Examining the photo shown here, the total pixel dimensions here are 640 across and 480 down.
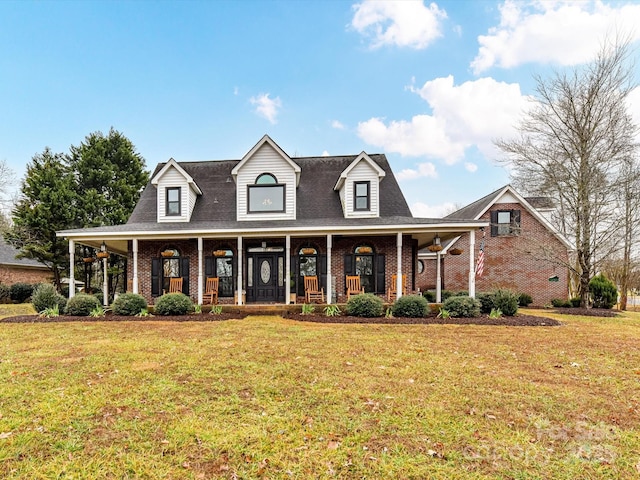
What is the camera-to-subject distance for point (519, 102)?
16.0m

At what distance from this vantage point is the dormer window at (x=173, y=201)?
14.8 meters

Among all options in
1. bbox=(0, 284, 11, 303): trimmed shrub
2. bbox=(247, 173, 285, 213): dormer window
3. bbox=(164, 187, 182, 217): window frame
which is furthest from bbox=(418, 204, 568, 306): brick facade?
bbox=(0, 284, 11, 303): trimmed shrub

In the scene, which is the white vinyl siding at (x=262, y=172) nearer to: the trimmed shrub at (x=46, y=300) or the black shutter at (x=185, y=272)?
the black shutter at (x=185, y=272)

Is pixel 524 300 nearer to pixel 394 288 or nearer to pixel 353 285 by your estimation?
pixel 394 288

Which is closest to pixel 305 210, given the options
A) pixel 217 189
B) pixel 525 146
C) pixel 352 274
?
pixel 352 274

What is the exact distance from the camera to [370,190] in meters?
14.0

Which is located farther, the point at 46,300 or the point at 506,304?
the point at 46,300

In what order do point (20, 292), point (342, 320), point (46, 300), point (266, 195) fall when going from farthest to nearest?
point (20, 292) < point (266, 195) < point (46, 300) < point (342, 320)

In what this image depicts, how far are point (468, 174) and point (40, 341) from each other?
23.9 meters

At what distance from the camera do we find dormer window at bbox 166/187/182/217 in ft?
48.5

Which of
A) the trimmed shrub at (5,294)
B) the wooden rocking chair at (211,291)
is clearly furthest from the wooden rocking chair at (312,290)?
the trimmed shrub at (5,294)

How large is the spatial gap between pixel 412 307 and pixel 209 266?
8644 millimetres

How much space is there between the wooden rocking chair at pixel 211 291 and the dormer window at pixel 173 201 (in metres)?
Result: 3.65

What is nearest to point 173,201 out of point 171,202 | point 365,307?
point 171,202
